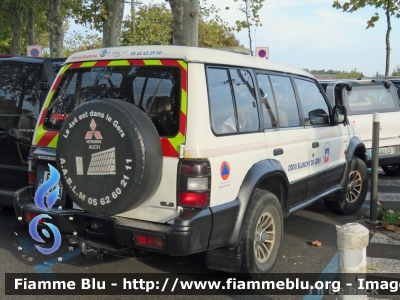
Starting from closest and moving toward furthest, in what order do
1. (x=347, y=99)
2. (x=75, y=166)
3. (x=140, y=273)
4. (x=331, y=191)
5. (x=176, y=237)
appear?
(x=176, y=237)
(x=75, y=166)
(x=140, y=273)
(x=331, y=191)
(x=347, y=99)

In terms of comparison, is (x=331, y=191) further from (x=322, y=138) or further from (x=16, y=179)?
(x=16, y=179)

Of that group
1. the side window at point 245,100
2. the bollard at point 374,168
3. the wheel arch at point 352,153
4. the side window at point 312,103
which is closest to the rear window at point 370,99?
the wheel arch at point 352,153

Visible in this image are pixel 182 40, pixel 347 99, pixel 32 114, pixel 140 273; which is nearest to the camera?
pixel 140 273

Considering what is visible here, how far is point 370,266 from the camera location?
5.04 m

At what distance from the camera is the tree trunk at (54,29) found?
16922 millimetres

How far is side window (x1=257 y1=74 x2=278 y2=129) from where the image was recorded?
477cm

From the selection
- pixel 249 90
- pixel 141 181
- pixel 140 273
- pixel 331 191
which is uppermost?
pixel 249 90

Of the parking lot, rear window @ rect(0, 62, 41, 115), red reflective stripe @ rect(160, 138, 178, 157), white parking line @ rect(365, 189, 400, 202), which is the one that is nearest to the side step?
the parking lot

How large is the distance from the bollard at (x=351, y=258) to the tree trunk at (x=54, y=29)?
15.3m

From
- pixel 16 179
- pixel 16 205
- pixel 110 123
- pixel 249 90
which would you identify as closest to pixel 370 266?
pixel 249 90

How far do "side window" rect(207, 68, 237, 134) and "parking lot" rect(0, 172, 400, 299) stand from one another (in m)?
1.27

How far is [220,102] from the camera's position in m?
4.07

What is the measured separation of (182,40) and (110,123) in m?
6.00

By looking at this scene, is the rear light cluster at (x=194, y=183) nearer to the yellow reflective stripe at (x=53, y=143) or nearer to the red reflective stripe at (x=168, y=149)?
the red reflective stripe at (x=168, y=149)
